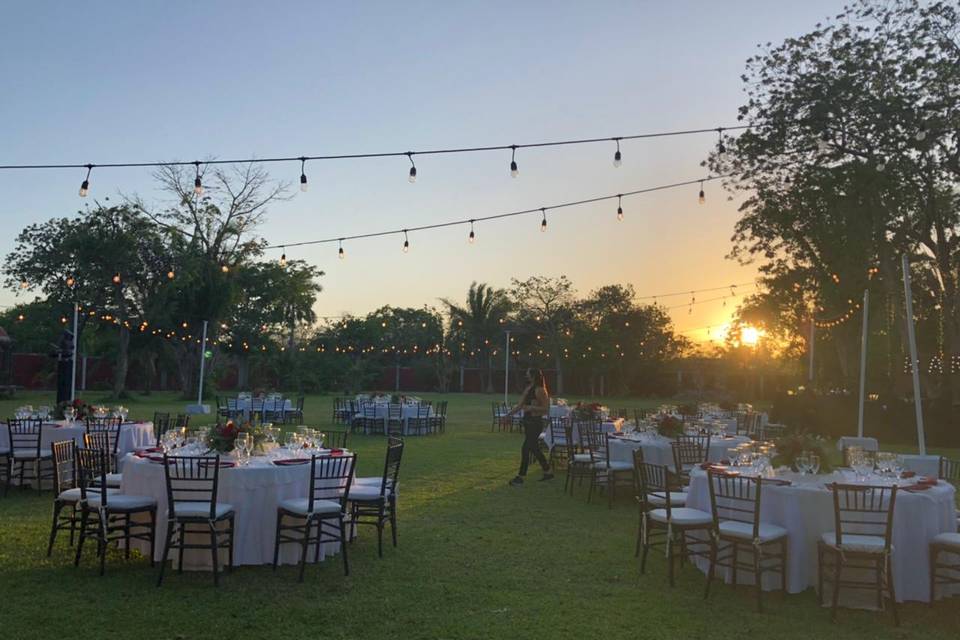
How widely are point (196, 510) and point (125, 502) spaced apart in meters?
0.68

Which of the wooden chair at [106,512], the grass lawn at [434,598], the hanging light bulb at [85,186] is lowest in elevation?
the grass lawn at [434,598]

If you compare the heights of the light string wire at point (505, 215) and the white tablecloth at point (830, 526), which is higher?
the light string wire at point (505, 215)

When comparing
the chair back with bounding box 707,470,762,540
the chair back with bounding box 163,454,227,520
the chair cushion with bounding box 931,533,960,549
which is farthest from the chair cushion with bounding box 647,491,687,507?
the chair back with bounding box 163,454,227,520

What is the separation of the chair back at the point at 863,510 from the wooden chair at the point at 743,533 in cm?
42

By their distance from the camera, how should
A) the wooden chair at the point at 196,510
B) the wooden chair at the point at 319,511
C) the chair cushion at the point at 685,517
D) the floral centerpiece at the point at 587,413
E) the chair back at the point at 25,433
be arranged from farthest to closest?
the floral centerpiece at the point at 587,413 → the chair back at the point at 25,433 → the wooden chair at the point at 319,511 → the chair cushion at the point at 685,517 → the wooden chair at the point at 196,510

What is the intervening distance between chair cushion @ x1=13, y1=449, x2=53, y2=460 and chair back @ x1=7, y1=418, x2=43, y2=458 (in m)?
0.03

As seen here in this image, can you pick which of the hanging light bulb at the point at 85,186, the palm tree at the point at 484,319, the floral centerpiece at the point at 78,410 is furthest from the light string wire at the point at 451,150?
the palm tree at the point at 484,319

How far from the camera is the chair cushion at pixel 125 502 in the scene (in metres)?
5.75

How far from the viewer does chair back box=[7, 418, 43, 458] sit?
30.5ft

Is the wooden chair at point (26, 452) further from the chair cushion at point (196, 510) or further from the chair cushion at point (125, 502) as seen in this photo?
the chair cushion at point (196, 510)

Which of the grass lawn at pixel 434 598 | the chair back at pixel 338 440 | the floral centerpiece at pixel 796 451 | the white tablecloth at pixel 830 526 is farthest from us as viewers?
the chair back at pixel 338 440

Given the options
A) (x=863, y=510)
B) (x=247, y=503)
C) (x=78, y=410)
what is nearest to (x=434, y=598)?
(x=247, y=503)

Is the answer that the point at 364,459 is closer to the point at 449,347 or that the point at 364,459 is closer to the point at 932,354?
the point at 932,354

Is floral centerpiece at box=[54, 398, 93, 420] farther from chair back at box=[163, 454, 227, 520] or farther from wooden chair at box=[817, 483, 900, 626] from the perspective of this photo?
wooden chair at box=[817, 483, 900, 626]
